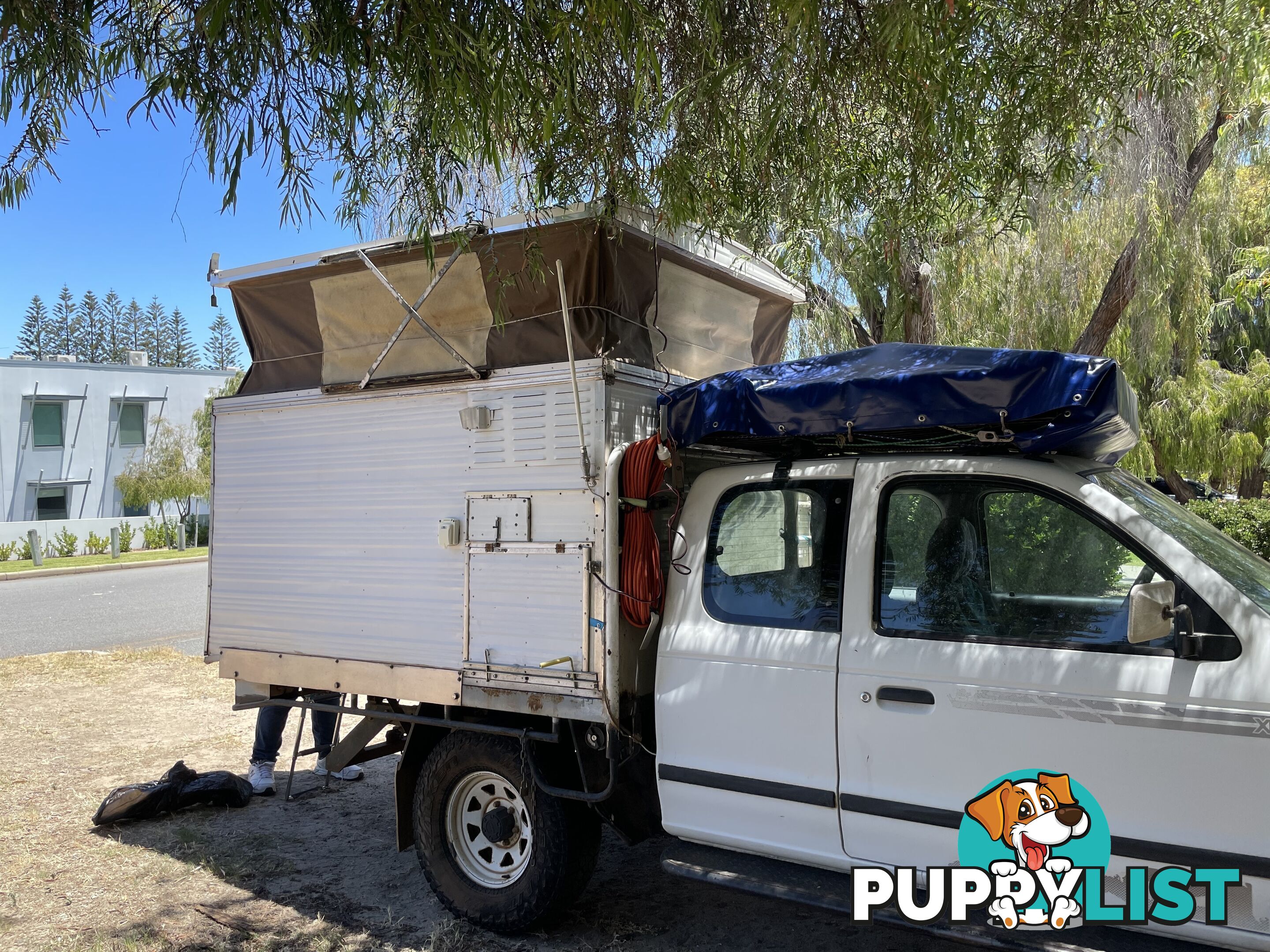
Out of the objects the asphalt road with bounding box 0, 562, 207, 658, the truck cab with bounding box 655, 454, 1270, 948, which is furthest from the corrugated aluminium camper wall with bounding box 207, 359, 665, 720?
the asphalt road with bounding box 0, 562, 207, 658

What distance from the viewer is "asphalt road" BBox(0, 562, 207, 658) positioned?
1242 centimetres

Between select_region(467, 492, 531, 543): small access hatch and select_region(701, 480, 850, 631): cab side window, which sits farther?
select_region(467, 492, 531, 543): small access hatch

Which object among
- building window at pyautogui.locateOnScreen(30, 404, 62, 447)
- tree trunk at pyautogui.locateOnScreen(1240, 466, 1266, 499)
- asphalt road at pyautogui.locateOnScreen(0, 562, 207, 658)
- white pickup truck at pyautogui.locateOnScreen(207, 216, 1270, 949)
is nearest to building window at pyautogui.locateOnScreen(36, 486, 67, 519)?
building window at pyautogui.locateOnScreen(30, 404, 62, 447)

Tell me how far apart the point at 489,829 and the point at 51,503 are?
41758mm

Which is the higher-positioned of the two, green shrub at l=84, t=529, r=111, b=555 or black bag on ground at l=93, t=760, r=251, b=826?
green shrub at l=84, t=529, r=111, b=555

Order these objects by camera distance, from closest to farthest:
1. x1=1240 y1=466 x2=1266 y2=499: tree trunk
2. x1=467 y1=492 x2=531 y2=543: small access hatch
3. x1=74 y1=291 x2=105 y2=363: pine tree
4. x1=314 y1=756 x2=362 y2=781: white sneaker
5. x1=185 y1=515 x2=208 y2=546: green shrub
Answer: x1=467 y1=492 x2=531 y2=543: small access hatch, x1=314 y1=756 x2=362 y2=781: white sneaker, x1=1240 y1=466 x2=1266 y2=499: tree trunk, x1=185 y1=515 x2=208 y2=546: green shrub, x1=74 y1=291 x2=105 y2=363: pine tree

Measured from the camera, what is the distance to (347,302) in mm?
5117

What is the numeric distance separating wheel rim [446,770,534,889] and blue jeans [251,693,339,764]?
1896 mm

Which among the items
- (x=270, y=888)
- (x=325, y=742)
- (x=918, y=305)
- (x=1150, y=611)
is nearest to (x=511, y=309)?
(x=1150, y=611)

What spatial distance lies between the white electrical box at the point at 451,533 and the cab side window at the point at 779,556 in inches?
48.7

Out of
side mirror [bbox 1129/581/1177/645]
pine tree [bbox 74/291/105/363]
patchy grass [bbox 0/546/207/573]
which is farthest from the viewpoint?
pine tree [bbox 74/291/105/363]

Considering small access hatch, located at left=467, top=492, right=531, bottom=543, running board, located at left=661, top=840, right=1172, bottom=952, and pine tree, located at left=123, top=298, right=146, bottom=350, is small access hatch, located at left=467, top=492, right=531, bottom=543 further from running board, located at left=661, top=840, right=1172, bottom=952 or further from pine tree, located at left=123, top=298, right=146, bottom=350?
pine tree, located at left=123, top=298, right=146, bottom=350

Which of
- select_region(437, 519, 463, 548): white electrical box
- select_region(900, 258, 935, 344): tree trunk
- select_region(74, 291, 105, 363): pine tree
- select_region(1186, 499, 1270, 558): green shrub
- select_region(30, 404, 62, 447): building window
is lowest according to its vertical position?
select_region(437, 519, 463, 548): white electrical box

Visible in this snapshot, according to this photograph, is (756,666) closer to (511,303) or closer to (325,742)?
(511,303)
